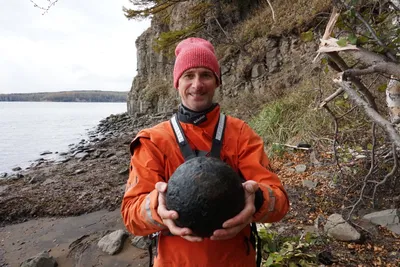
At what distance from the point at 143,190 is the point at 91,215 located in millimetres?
5554

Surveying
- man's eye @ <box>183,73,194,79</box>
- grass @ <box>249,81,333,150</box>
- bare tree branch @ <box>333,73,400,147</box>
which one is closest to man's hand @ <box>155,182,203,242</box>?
man's eye @ <box>183,73,194,79</box>

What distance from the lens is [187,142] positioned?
185 centimetres

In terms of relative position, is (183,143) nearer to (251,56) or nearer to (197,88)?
(197,88)

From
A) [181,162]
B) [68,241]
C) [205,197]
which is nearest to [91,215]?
[68,241]

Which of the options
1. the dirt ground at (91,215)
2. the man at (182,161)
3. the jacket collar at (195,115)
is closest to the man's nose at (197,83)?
the man at (182,161)

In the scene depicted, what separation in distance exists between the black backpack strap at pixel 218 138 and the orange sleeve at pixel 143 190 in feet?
1.09

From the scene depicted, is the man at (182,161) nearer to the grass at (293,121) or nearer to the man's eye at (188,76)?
the man's eye at (188,76)

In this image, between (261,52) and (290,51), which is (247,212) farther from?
(261,52)

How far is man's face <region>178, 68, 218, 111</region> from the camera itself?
1981 millimetres

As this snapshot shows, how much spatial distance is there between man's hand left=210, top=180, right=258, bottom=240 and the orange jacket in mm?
138

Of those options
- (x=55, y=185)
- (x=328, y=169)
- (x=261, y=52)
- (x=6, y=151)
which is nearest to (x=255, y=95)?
(x=261, y=52)

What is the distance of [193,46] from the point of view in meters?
2.06

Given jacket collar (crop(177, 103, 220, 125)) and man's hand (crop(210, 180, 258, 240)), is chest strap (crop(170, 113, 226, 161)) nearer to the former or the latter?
jacket collar (crop(177, 103, 220, 125))

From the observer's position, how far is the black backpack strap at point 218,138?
6.01ft
